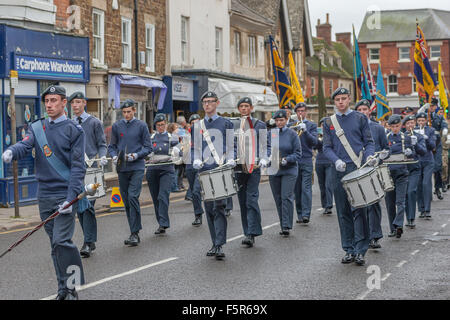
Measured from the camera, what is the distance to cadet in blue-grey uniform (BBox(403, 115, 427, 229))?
42.9 ft

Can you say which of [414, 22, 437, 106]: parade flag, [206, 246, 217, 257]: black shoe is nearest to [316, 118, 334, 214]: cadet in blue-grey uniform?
[206, 246, 217, 257]: black shoe

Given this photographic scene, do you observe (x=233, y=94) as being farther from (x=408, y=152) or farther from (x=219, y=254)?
(x=219, y=254)

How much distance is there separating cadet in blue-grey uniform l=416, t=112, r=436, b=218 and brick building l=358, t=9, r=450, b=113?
212 feet

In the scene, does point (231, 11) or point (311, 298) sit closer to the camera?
point (311, 298)

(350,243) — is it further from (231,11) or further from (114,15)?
(231,11)

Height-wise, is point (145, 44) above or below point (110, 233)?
above

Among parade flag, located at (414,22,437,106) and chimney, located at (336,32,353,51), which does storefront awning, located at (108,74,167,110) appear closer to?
parade flag, located at (414,22,437,106)

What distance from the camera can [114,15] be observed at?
2452 cm

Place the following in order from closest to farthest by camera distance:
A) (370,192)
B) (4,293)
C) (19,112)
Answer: (4,293), (370,192), (19,112)

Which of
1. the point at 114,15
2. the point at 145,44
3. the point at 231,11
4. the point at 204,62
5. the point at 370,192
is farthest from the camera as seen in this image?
the point at 231,11

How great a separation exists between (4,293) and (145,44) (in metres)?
19.4

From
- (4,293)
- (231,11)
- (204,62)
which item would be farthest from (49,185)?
(231,11)

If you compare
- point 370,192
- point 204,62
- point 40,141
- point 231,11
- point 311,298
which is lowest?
point 311,298

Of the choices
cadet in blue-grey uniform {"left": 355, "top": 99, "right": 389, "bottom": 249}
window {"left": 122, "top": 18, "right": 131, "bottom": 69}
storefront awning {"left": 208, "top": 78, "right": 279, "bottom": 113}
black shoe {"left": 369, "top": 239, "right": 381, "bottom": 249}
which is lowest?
black shoe {"left": 369, "top": 239, "right": 381, "bottom": 249}
